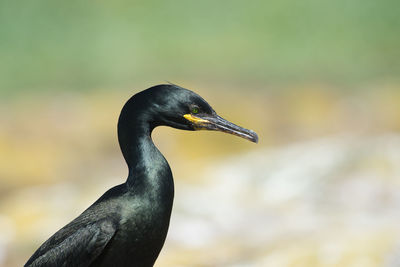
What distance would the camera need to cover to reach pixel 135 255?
4.42m

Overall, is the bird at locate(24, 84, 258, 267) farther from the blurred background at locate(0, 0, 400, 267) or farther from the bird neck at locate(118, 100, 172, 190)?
the blurred background at locate(0, 0, 400, 267)

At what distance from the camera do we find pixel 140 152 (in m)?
4.54

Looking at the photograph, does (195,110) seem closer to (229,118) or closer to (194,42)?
(229,118)

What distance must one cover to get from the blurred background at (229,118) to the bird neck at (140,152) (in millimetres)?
1575

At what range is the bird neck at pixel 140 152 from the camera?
4.50 m

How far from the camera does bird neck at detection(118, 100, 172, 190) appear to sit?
450 cm

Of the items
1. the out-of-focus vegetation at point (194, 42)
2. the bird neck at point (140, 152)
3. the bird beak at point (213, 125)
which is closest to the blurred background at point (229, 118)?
the out-of-focus vegetation at point (194, 42)

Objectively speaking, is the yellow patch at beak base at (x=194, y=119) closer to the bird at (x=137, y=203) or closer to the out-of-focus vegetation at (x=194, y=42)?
the bird at (x=137, y=203)

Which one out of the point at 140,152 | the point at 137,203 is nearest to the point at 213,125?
the point at 140,152

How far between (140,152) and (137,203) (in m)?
0.27

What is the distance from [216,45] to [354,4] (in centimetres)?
287

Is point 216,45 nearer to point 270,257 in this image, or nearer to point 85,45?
point 85,45

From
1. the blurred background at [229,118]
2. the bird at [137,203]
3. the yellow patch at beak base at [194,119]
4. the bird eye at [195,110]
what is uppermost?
the blurred background at [229,118]

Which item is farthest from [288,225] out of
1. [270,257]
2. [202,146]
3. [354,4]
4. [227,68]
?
[354,4]
